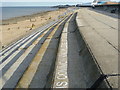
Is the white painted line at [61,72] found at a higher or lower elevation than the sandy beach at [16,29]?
lower

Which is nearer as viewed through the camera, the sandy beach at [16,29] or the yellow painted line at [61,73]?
the yellow painted line at [61,73]

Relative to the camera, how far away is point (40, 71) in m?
7.73

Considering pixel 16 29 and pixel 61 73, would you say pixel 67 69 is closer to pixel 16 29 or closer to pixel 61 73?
pixel 61 73

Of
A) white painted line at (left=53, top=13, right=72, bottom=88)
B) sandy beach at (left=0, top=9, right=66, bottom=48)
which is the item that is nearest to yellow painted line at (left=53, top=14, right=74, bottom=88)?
white painted line at (left=53, top=13, right=72, bottom=88)

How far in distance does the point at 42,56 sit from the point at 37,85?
Answer: 11.6 ft

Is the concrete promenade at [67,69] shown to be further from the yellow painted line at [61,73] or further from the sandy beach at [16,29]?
the sandy beach at [16,29]

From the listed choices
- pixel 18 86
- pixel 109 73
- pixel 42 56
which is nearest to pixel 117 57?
pixel 109 73

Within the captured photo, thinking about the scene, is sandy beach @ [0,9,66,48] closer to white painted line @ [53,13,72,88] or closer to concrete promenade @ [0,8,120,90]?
concrete promenade @ [0,8,120,90]

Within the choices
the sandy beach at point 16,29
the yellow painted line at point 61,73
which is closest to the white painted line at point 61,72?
the yellow painted line at point 61,73

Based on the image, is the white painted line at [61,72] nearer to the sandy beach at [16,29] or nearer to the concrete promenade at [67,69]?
the concrete promenade at [67,69]


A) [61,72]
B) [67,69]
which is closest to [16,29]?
[67,69]

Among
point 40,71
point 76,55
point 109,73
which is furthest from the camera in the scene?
point 76,55

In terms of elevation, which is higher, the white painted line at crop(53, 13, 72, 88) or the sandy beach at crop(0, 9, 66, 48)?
the sandy beach at crop(0, 9, 66, 48)

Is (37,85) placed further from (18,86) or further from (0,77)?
(0,77)
